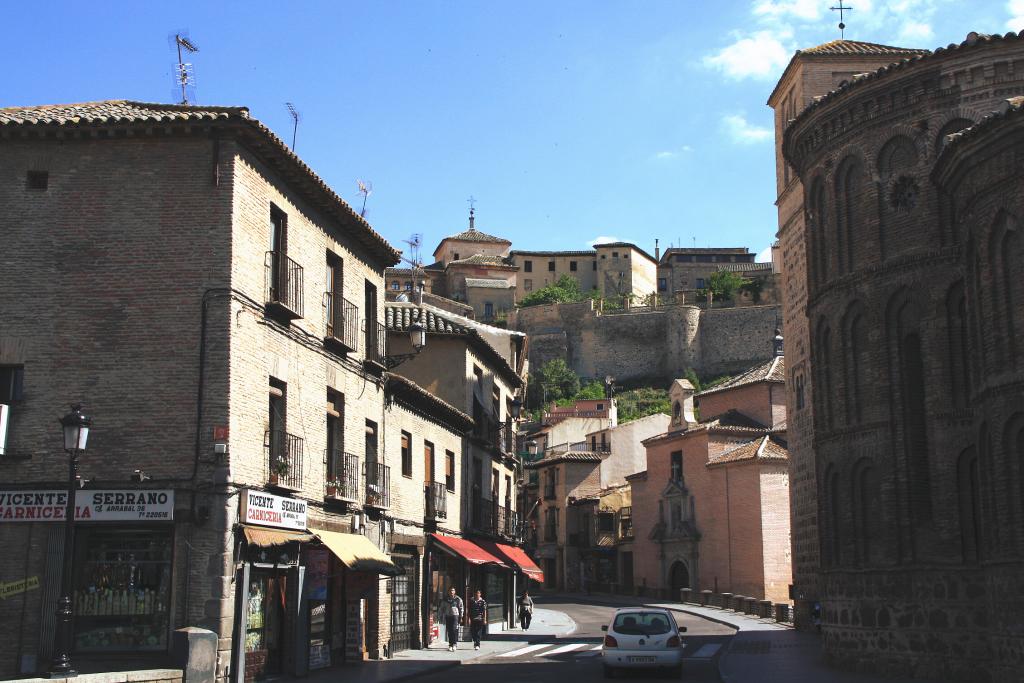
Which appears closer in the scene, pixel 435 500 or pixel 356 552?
pixel 356 552

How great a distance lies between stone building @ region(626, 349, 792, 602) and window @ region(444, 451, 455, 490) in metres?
22.5

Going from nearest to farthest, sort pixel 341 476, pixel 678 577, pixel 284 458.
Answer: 1. pixel 284 458
2. pixel 341 476
3. pixel 678 577

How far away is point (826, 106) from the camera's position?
984 inches

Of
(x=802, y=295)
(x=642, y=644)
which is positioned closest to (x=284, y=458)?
(x=642, y=644)

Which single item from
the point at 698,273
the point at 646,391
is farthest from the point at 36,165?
the point at 698,273

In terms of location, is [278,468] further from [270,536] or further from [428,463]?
[428,463]

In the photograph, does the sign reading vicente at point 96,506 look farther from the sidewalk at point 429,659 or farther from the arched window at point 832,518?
the arched window at point 832,518

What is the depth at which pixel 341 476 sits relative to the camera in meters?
23.4

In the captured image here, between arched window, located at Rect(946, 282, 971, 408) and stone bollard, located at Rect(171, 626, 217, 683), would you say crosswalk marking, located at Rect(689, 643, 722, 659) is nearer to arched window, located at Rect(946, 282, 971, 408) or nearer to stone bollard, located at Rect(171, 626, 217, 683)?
arched window, located at Rect(946, 282, 971, 408)

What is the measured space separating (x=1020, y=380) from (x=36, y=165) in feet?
50.8

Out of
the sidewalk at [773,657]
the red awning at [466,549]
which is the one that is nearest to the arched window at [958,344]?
the sidewalk at [773,657]

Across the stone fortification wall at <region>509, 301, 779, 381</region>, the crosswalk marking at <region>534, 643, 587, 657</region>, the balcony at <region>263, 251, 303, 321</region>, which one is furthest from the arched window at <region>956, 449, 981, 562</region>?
the stone fortification wall at <region>509, 301, 779, 381</region>

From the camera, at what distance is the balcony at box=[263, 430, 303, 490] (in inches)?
783

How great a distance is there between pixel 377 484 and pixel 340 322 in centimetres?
394
